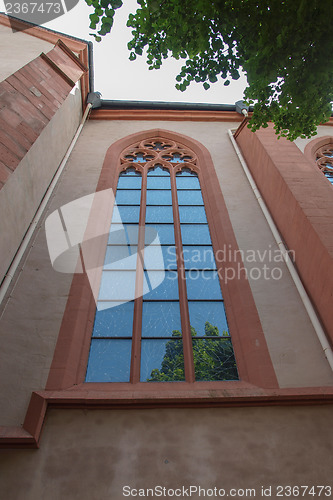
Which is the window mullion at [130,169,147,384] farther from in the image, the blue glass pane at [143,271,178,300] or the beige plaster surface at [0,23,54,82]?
the beige plaster surface at [0,23,54,82]

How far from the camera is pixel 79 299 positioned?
5.10 m

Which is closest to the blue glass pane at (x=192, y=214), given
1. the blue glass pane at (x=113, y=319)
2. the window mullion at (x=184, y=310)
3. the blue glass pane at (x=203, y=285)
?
the window mullion at (x=184, y=310)

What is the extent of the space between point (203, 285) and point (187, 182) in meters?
3.59

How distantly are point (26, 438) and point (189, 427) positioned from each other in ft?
4.82

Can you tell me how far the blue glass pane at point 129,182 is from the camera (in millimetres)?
8359

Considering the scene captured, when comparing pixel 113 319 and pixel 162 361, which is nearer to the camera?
pixel 162 361

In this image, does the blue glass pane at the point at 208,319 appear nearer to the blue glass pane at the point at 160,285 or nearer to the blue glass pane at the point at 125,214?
the blue glass pane at the point at 160,285

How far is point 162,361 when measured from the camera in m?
4.55

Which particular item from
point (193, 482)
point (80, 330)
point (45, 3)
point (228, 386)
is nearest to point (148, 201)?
point (80, 330)

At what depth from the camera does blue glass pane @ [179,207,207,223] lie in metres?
7.23

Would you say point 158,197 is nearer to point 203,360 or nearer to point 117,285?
point 117,285

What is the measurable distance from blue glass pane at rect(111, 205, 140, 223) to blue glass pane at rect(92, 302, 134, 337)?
224 centimetres

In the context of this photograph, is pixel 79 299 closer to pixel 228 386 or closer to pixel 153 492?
pixel 228 386

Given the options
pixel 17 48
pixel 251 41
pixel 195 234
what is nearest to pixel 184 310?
pixel 195 234
